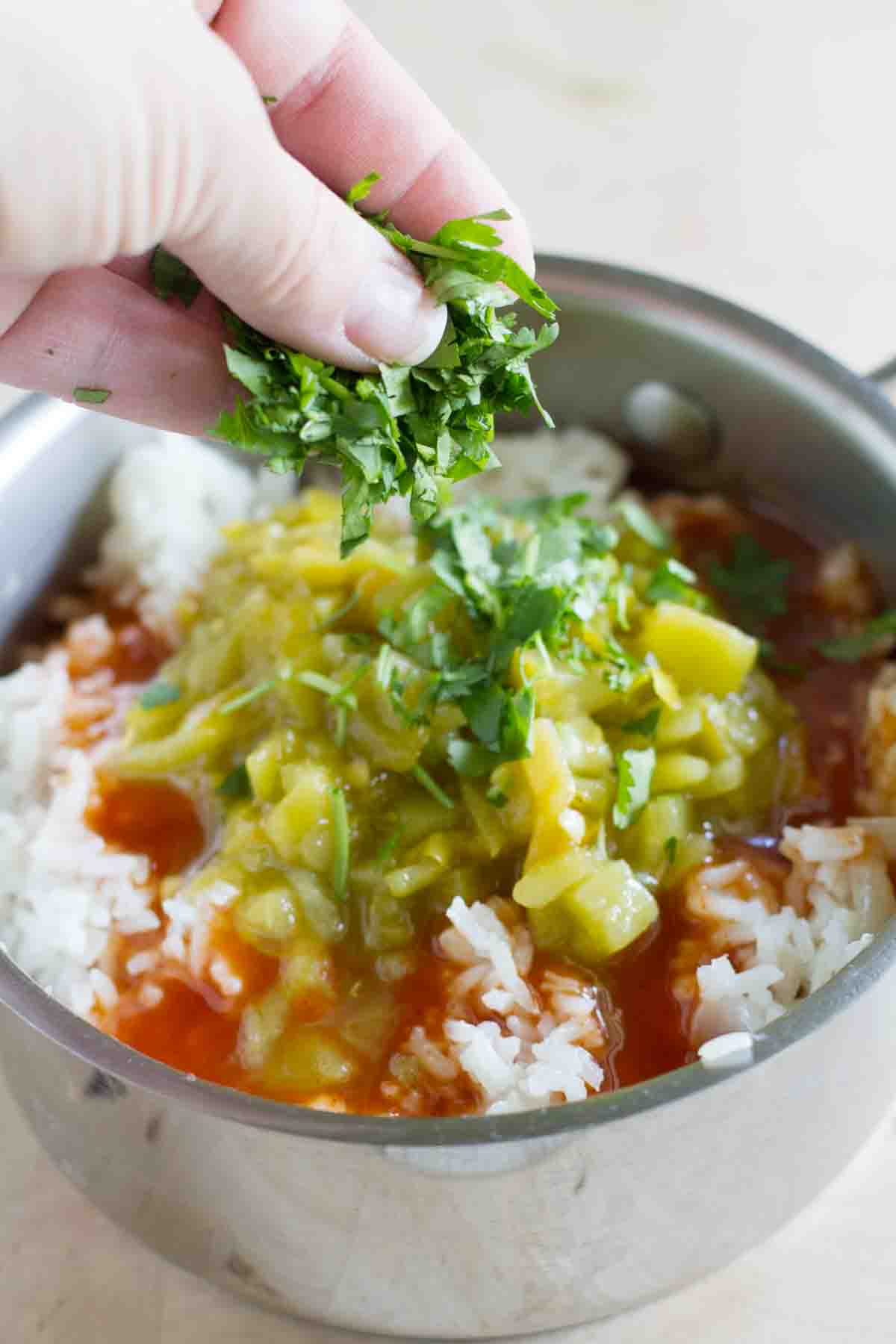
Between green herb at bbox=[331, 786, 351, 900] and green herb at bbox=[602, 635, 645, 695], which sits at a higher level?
green herb at bbox=[602, 635, 645, 695]

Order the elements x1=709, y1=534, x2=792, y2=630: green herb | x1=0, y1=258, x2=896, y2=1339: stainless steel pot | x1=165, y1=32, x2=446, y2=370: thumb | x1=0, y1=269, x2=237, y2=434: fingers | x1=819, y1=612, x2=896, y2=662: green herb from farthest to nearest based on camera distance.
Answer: x1=709, y1=534, x2=792, y2=630: green herb, x1=819, y1=612, x2=896, y2=662: green herb, x1=0, y1=269, x2=237, y2=434: fingers, x1=0, y1=258, x2=896, y2=1339: stainless steel pot, x1=165, y1=32, x2=446, y2=370: thumb

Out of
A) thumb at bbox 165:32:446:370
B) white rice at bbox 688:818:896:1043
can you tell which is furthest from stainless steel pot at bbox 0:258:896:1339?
thumb at bbox 165:32:446:370

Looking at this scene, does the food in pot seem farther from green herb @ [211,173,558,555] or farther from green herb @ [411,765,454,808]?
green herb @ [211,173,558,555]

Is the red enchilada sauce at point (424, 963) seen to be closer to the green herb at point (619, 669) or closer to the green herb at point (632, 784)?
the green herb at point (632, 784)

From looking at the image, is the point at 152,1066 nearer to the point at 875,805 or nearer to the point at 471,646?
the point at 471,646

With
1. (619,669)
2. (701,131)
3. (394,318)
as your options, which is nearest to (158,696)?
(619,669)

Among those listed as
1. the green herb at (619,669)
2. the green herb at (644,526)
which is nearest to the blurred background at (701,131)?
the green herb at (644,526)

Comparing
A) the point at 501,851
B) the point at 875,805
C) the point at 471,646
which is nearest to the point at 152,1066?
the point at 501,851
